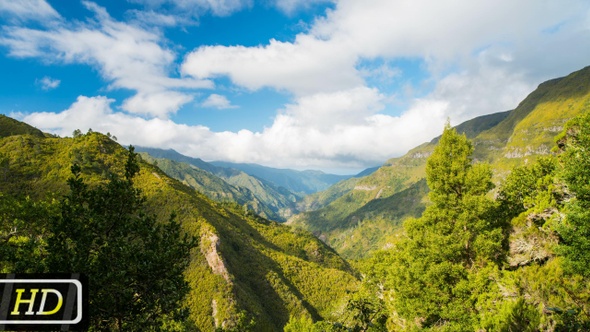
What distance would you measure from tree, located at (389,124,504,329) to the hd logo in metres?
22.2

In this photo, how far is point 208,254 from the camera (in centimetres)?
9569

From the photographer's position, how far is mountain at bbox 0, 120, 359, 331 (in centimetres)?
8519

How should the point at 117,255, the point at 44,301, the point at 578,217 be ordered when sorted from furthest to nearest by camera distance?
the point at 578,217
the point at 117,255
the point at 44,301

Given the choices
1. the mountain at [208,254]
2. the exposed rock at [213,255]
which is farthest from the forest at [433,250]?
the exposed rock at [213,255]

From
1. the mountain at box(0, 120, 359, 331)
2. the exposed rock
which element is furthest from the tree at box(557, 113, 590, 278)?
the exposed rock

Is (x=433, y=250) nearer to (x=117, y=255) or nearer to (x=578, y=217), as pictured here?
(x=578, y=217)

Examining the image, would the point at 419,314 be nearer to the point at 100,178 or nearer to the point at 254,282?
the point at 254,282

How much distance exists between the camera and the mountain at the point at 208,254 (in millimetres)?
85188

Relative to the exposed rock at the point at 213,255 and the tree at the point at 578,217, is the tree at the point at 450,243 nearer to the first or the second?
the tree at the point at 578,217

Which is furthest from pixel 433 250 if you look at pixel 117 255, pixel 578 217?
pixel 117 255

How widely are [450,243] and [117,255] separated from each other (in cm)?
2289

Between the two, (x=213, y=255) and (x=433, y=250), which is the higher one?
(x=433, y=250)

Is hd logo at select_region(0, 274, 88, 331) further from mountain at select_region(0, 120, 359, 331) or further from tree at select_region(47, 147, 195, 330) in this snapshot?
mountain at select_region(0, 120, 359, 331)

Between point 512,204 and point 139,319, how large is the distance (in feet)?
99.9
